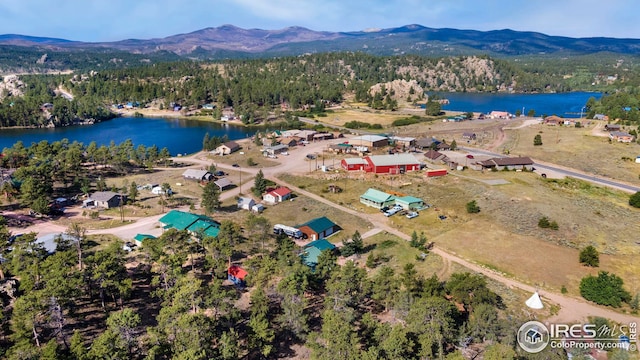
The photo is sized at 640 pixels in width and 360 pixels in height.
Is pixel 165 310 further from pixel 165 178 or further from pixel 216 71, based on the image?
pixel 216 71

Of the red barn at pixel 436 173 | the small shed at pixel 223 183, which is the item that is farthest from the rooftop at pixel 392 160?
the small shed at pixel 223 183

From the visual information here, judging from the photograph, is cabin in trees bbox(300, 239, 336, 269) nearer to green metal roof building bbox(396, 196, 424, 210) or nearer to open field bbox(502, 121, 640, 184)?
green metal roof building bbox(396, 196, 424, 210)

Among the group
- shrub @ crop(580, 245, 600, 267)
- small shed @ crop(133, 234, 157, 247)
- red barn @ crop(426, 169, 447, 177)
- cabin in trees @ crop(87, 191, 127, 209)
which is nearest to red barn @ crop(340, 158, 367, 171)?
red barn @ crop(426, 169, 447, 177)

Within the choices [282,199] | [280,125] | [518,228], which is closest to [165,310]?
[282,199]

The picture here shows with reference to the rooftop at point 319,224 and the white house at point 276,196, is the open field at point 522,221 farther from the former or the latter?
the rooftop at point 319,224

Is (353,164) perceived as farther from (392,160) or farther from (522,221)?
(522,221)

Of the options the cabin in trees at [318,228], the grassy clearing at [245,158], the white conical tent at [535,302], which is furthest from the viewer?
the grassy clearing at [245,158]

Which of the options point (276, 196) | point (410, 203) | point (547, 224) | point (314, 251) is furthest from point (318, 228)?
point (547, 224)

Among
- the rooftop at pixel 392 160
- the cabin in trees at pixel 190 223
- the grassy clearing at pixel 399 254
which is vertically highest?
the rooftop at pixel 392 160
